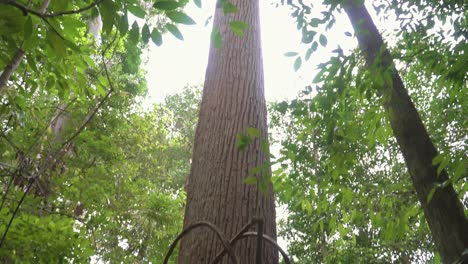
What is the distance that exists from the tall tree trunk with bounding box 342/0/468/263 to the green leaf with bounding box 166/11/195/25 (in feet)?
2.16

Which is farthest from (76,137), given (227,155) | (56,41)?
(56,41)

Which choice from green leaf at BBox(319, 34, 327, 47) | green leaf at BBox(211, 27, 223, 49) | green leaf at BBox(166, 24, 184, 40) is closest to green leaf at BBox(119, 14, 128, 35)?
green leaf at BBox(166, 24, 184, 40)

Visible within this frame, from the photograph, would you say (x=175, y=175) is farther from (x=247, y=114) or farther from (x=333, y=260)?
(x=247, y=114)

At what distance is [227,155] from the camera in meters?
1.85

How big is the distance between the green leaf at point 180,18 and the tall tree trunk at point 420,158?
658 mm

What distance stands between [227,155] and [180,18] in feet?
3.14

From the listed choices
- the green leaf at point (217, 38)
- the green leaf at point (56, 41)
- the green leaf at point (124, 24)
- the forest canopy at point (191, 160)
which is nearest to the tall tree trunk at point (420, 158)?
the forest canopy at point (191, 160)

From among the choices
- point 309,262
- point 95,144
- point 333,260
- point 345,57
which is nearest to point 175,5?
point 345,57

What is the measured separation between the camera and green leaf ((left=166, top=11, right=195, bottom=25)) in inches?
39.2

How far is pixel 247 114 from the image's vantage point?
2062 mm

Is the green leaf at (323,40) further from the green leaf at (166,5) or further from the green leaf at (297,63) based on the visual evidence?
the green leaf at (166,5)

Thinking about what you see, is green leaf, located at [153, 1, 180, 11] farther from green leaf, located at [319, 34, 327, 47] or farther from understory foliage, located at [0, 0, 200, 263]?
green leaf, located at [319, 34, 327, 47]

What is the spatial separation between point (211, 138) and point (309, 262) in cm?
722

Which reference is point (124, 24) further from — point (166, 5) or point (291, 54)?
point (291, 54)
